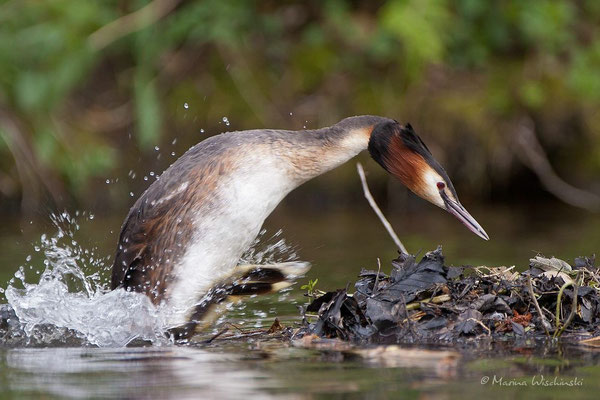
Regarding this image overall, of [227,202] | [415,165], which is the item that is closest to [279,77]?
[415,165]

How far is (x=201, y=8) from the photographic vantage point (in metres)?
10.4

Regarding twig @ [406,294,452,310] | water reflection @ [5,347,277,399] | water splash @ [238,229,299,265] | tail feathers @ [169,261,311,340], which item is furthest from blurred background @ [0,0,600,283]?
water reflection @ [5,347,277,399]

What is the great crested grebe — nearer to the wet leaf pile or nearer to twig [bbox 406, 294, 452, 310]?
the wet leaf pile

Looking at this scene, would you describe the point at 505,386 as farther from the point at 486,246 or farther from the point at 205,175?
the point at 486,246

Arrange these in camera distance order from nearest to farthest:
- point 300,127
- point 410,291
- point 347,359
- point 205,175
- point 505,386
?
point 505,386
point 347,359
point 410,291
point 205,175
point 300,127

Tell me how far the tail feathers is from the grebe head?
76 centimetres

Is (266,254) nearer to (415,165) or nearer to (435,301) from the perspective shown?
(415,165)

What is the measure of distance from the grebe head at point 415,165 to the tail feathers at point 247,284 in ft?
2.50

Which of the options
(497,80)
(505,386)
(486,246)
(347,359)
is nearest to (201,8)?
(497,80)

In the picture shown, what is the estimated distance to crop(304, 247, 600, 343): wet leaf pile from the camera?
4809mm

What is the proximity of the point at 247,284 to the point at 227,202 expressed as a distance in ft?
1.90

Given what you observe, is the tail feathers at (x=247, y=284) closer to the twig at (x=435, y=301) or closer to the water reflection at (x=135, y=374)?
the water reflection at (x=135, y=374)

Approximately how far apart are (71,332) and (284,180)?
1382 mm

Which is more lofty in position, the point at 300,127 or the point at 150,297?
the point at 300,127
